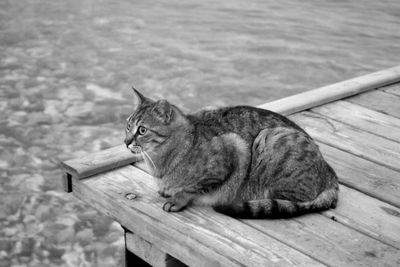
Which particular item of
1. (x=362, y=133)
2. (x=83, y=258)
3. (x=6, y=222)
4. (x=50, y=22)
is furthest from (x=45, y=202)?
(x=50, y=22)

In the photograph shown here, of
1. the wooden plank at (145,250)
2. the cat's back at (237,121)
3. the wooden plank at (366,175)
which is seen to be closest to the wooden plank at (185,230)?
the wooden plank at (145,250)

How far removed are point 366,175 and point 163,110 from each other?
43.2 inches

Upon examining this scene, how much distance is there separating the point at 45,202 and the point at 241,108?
262cm

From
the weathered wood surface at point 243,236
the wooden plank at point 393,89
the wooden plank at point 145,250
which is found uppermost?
the wooden plank at point 393,89

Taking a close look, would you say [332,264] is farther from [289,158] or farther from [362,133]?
[362,133]

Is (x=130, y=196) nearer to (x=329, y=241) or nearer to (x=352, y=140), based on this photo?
(x=329, y=241)

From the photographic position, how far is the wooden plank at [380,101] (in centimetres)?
398

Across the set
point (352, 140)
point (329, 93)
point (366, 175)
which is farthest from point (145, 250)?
point (329, 93)

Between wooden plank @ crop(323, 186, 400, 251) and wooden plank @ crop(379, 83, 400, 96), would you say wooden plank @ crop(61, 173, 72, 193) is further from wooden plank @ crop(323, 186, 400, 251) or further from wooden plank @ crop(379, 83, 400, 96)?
wooden plank @ crop(379, 83, 400, 96)

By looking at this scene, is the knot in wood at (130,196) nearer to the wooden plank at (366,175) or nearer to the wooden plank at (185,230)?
the wooden plank at (185,230)

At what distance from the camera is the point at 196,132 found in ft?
8.98

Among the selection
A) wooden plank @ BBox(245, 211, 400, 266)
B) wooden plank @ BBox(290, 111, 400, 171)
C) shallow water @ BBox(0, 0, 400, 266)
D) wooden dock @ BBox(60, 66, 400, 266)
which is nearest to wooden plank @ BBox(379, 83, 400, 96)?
wooden dock @ BBox(60, 66, 400, 266)

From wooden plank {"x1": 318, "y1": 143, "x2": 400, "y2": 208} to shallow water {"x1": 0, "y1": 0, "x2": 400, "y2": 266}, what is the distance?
6.09 feet

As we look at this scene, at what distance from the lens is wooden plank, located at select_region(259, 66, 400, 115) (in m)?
3.85
